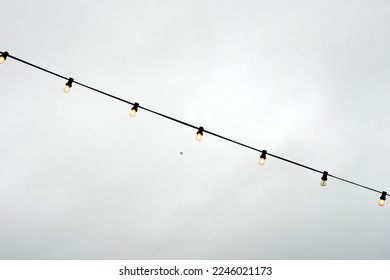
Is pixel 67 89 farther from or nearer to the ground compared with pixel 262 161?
farther from the ground

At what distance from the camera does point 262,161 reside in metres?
7.44

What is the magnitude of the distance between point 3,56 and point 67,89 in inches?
50.6

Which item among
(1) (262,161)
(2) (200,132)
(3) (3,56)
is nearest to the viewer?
(3) (3,56)

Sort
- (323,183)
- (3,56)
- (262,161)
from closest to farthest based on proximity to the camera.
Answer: (3,56), (262,161), (323,183)

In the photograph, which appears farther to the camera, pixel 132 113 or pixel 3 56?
pixel 132 113
